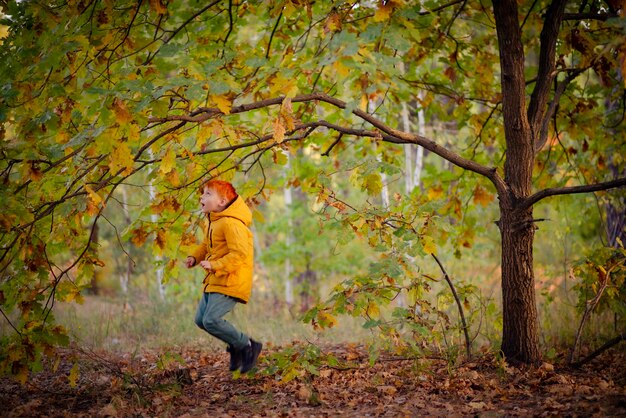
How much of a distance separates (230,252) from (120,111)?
170cm

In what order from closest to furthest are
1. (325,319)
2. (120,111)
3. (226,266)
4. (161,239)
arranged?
(120,111)
(325,319)
(226,266)
(161,239)

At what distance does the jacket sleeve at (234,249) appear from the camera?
15.2ft

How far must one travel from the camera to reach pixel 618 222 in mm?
7461

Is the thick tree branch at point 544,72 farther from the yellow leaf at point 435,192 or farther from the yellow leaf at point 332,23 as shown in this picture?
the yellow leaf at point 332,23

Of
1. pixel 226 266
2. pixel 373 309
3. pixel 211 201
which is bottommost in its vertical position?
pixel 373 309

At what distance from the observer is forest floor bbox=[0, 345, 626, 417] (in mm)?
4035

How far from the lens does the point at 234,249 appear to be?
4680 mm

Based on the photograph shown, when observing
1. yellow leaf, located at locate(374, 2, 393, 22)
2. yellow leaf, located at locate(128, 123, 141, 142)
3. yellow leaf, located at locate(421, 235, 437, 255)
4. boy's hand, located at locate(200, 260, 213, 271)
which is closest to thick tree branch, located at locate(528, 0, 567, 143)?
yellow leaf, located at locate(421, 235, 437, 255)

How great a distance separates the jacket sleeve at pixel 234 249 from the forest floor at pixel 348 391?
3.38 feet

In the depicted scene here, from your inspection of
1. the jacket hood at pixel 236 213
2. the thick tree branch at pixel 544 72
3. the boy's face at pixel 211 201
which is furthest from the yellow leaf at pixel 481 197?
the boy's face at pixel 211 201

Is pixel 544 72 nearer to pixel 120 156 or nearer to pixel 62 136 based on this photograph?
pixel 120 156

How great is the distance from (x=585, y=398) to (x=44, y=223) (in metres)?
4.61

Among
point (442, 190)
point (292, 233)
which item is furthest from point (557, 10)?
point (292, 233)

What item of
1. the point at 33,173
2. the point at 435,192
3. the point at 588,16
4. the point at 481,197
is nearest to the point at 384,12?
the point at 588,16
